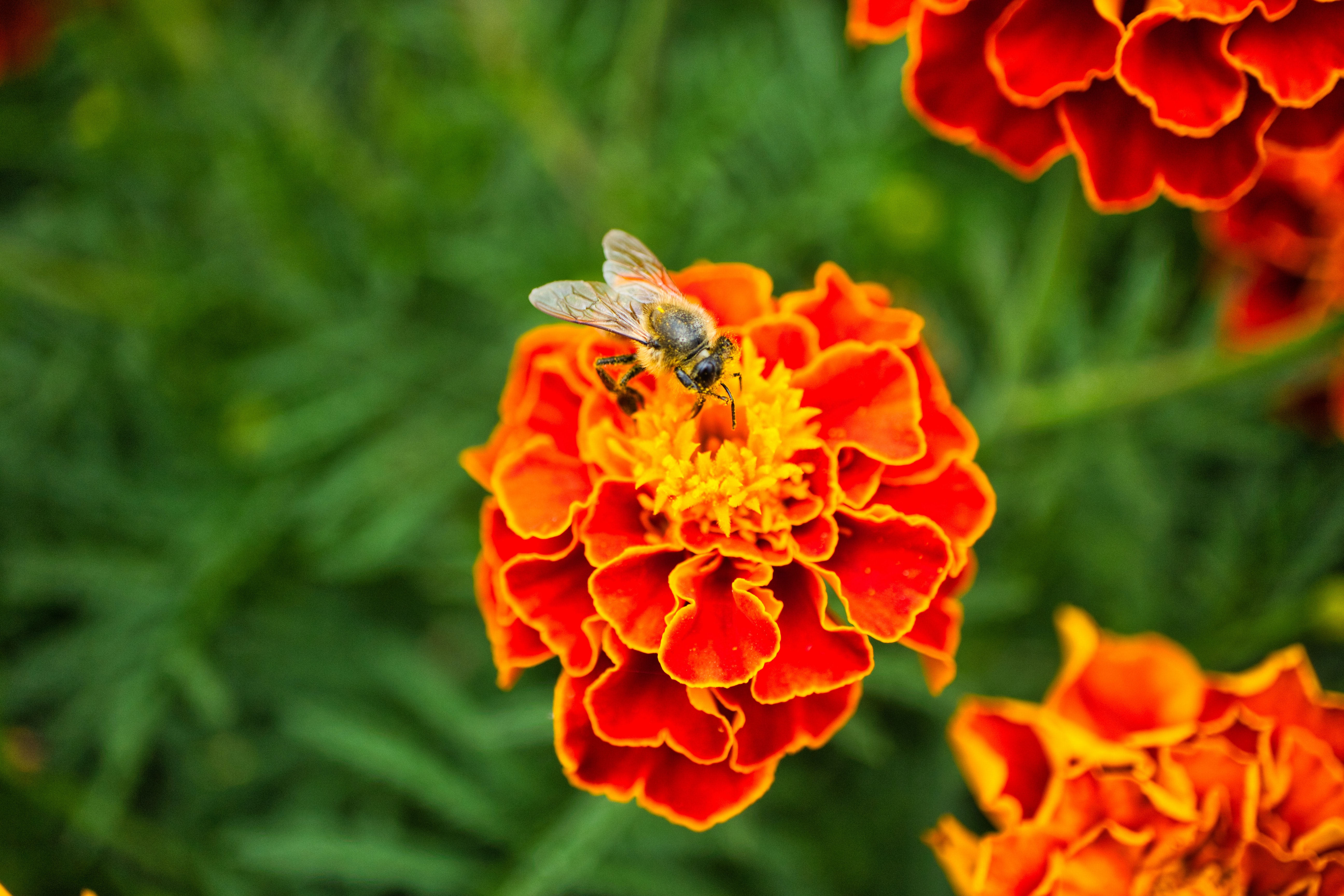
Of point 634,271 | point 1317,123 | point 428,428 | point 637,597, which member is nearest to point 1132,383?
point 1317,123

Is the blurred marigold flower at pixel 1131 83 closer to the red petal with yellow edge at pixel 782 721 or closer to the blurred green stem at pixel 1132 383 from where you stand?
the blurred green stem at pixel 1132 383

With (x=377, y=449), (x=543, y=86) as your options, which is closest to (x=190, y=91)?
(x=543, y=86)

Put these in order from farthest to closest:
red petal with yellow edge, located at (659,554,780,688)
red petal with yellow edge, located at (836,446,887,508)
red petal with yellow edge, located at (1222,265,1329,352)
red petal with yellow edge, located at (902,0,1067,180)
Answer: red petal with yellow edge, located at (1222,265,1329,352), red petal with yellow edge, located at (902,0,1067,180), red petal with yellow edge, located at (836,446,887,508), red petal with yellow edge, located at (659,554,780,688)

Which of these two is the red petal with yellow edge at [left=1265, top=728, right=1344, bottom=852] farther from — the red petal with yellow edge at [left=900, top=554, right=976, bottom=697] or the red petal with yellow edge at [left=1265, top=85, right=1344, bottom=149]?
the red petal with yellow edge at [left=1265, top=85, right=1344, bottom=149]

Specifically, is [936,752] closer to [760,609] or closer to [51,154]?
[760,609]

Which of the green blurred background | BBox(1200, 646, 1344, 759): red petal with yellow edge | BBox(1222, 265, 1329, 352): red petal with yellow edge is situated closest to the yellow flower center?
the green blurred background

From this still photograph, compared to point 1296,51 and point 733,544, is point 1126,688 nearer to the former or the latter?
point 733,544
